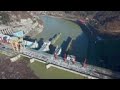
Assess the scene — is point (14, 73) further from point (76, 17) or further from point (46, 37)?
point (76, 17)

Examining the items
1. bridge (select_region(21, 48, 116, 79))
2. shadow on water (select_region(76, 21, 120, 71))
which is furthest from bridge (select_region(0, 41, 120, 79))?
shadow on water (select_region(76, 21, 120, 71))

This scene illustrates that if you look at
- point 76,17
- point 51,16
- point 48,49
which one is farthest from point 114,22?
point 48,49

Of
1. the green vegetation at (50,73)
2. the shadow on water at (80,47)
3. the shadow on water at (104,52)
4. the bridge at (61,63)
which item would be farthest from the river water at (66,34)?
the green vegetation at (50,73)

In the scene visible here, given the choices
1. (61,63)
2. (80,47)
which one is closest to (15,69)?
(61,63)

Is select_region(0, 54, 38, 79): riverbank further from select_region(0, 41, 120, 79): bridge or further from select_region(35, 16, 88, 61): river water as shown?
select_region(35, 16, 88, 61): river water

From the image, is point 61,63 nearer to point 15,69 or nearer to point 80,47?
point 15,69
